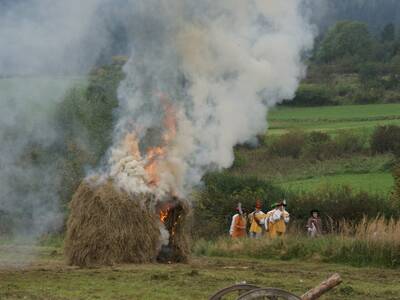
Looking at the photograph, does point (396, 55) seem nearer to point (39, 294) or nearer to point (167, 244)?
point (167, 244)

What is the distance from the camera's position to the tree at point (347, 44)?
8931cm

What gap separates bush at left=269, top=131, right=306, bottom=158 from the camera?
55062 mm

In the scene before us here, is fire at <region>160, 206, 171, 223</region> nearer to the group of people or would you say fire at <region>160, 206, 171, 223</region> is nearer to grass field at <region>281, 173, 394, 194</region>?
the group of people

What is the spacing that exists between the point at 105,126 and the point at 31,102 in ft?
11.7

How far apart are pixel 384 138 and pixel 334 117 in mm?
8948

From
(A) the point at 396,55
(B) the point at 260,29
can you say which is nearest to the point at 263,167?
(B) the point at 260,29

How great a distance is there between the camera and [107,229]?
71.1 ft

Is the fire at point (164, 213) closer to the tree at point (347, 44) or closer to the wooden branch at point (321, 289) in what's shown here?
the wooden branch at point (321, 289)

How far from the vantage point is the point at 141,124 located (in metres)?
24.1

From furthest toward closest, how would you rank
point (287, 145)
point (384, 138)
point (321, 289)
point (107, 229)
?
point (287, 145)
point (384, 138)
point (107, 229)
point (321, 289)

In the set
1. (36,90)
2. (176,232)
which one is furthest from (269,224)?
(36,90)

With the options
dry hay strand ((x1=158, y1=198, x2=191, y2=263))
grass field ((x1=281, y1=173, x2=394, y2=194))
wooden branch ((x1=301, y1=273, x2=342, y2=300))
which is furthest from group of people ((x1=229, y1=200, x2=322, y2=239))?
wooden branch ((x1=301, y1=273, x2=342, y2=300))

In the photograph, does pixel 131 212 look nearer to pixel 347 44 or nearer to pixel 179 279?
pixel 179 279

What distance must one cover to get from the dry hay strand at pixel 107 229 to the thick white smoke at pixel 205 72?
1.37 m
